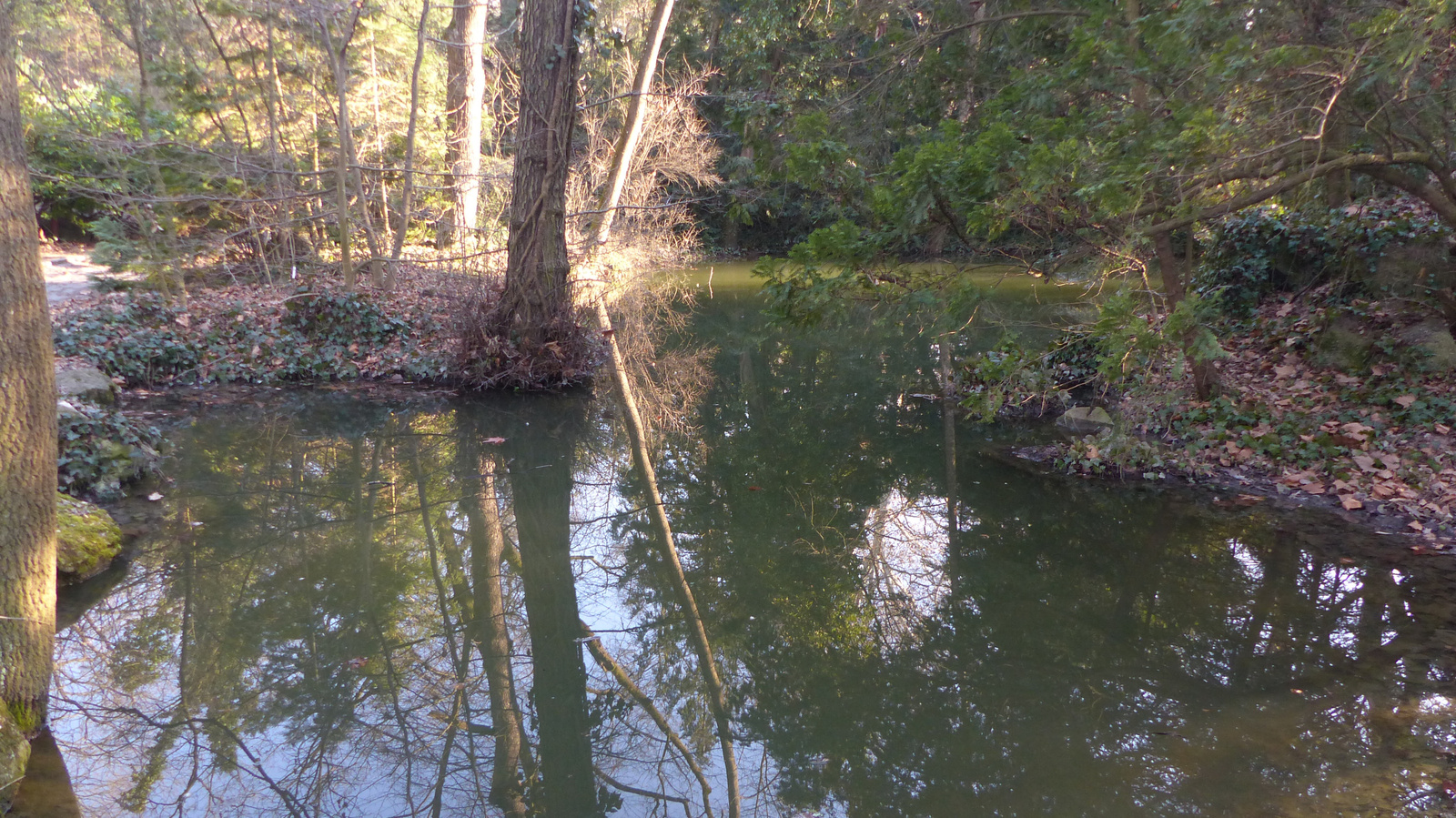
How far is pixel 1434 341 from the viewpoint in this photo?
7.98 meters

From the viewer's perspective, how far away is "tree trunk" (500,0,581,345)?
31.0 ft

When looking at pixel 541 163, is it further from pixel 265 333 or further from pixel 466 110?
pixel 466 110

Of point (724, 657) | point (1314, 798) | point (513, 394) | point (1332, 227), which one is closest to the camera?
point (1314, 798)

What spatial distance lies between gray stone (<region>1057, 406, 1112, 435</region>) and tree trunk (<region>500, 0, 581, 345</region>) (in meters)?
5.73

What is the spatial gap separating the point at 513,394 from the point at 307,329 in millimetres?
2908

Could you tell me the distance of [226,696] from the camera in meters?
4.15

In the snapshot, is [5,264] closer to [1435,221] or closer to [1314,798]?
[1314,798]

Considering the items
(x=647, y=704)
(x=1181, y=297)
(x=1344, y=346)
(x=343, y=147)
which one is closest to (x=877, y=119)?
(x=1181, y=297)

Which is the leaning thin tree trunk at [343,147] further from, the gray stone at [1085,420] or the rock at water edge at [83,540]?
the gray stone at [1085,420]

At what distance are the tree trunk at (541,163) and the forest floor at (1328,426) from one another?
5877 mm

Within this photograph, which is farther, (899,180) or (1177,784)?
(899,180)

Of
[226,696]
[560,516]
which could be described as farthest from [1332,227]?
[226,696]

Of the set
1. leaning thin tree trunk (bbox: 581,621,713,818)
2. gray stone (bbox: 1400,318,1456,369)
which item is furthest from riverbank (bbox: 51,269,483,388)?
gray stone (bbox: 1400,318,1456,369)

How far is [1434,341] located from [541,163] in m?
8.99
